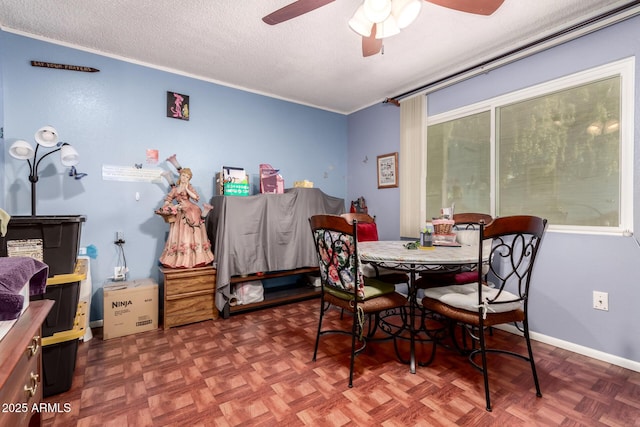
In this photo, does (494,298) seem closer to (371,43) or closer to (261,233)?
(371,43)

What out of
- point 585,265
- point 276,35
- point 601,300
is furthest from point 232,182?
point 601,300

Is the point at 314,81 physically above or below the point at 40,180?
above

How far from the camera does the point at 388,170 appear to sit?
381 cm

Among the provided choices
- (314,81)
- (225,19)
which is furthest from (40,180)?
(314,81)

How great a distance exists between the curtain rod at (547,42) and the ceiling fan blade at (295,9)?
1942mm

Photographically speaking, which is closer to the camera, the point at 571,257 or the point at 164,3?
the point at 164,3

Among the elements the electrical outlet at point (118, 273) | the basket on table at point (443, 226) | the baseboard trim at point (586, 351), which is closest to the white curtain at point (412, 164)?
the basket on table at point (443, 226)

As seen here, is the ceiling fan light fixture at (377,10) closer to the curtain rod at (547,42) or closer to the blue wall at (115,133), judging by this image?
the curtain rod at (547,42)

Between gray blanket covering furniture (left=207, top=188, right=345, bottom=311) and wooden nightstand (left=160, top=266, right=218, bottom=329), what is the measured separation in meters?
0.09

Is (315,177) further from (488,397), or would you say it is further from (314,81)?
(488,397)

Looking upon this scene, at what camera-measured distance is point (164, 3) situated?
2066mm

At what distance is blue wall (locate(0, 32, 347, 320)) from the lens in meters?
2.44

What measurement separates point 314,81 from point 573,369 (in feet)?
11.1

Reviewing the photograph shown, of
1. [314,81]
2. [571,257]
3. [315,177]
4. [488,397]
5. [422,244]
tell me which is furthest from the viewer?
[315,177]
